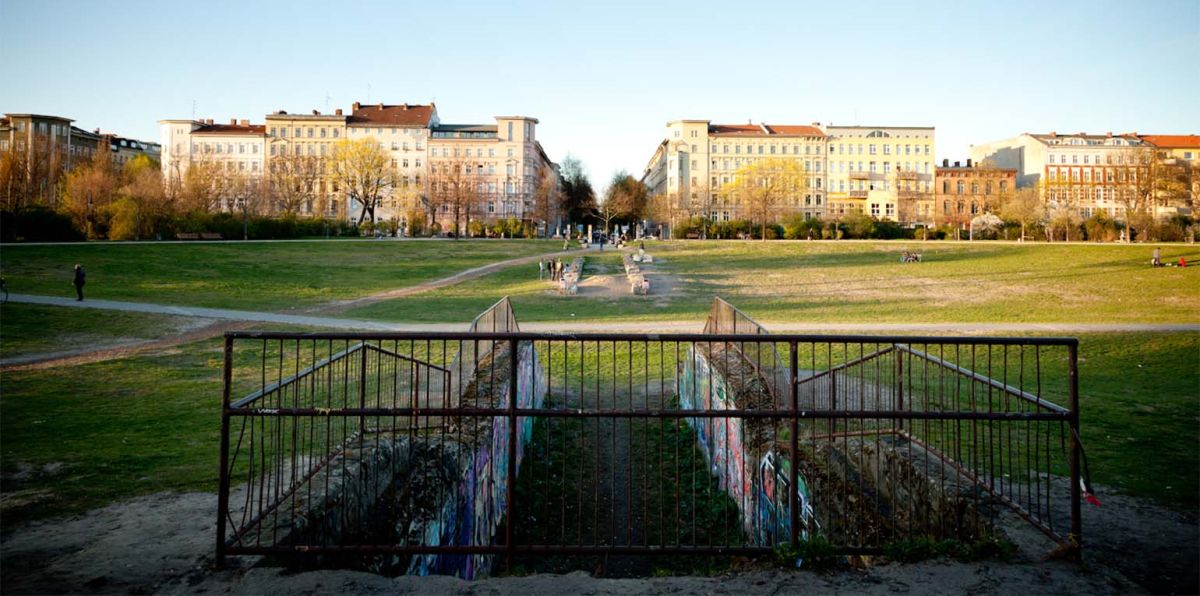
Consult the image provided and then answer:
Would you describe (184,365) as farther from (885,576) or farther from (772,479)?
(885,576)

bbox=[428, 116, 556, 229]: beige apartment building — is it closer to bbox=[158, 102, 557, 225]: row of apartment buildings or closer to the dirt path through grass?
bbox=[158, 102, 557, 225]: row of apartment buildings

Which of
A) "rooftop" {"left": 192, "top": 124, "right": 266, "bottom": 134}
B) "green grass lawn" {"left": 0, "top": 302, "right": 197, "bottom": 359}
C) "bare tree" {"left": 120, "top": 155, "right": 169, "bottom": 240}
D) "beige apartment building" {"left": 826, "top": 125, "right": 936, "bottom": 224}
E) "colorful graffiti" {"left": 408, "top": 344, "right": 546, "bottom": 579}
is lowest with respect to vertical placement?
"colorful graffiti" {"left": 408, "top": 344, "right": 546, "bottom": 579}

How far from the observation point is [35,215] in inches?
1999

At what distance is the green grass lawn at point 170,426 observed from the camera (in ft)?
24.3

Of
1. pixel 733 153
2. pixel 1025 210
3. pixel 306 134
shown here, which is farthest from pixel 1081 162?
pixel 306 134

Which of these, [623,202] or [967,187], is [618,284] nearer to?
[623,202]

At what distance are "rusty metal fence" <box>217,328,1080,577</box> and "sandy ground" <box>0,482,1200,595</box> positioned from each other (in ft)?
1.02

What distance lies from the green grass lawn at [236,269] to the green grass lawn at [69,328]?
502 centimetres

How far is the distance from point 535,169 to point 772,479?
118m

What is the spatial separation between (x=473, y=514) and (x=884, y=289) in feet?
110

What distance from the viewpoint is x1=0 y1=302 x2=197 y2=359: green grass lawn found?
62.6ft

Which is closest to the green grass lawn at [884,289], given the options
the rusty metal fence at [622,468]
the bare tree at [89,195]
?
the rusty metal fence at [622,468]

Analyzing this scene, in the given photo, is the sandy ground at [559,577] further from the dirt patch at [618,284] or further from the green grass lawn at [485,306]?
the dirt patch at [618,284]

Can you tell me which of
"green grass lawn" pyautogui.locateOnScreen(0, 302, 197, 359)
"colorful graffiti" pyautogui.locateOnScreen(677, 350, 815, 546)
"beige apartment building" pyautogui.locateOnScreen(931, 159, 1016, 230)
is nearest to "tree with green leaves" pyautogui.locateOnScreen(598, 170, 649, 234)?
"beige apartment building" pyautogui.locateOnScreen(931, 159, 1016, 230)
